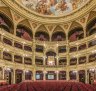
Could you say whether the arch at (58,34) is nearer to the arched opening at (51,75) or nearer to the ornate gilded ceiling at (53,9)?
the ornate gilded ceiling at (53,9)

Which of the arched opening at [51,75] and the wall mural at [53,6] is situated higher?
the wall mural at [53,6]

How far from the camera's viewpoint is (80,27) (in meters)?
36.5

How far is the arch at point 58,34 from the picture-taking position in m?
38.9

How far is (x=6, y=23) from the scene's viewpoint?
32938mm

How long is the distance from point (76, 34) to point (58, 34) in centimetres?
453

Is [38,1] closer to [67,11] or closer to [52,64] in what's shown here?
[67,11]

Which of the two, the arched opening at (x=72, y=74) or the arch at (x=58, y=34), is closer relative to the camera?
the arched opening at (x=72, y=74)

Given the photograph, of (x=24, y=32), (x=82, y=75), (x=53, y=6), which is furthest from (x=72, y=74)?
(x=53, y=6)

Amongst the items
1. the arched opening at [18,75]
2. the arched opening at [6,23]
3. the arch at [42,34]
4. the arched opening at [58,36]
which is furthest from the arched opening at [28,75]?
the arched opening at [58,36]

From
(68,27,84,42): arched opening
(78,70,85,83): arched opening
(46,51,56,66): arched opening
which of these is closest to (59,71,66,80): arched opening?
(46,51,56,66): arched opening

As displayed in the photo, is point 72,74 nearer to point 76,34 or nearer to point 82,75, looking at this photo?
point 82,75

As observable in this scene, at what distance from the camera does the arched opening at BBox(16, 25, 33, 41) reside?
35.9m

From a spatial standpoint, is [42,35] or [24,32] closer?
[24,32]

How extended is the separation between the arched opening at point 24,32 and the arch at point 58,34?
18.4 feet
